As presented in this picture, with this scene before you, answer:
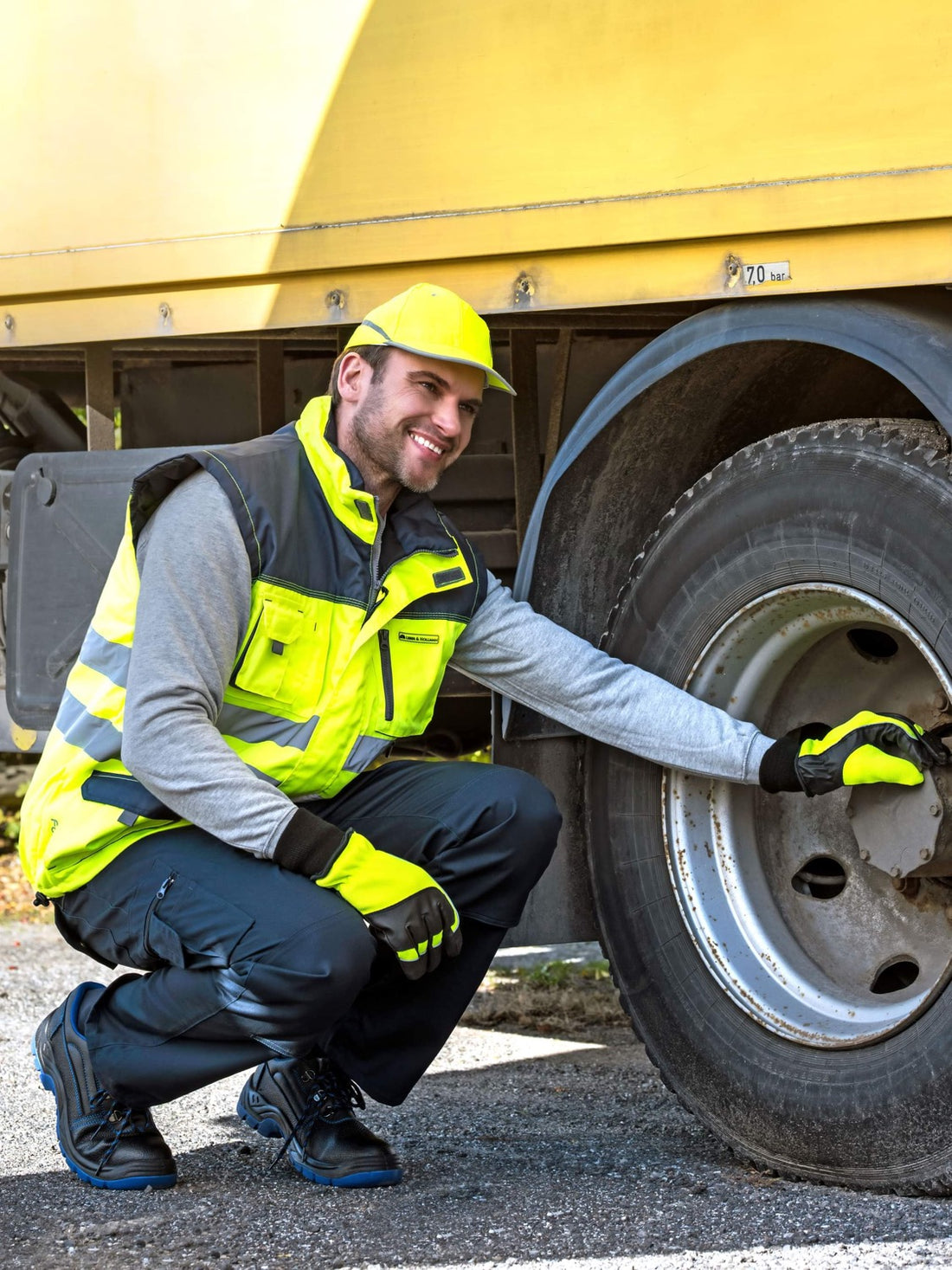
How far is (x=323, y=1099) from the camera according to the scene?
116 inches

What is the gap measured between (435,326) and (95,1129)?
154 centimetres

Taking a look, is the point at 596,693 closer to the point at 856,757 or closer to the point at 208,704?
the point at 856,757

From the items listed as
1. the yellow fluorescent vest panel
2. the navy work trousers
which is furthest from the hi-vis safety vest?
the yellow fluorescent vest panel

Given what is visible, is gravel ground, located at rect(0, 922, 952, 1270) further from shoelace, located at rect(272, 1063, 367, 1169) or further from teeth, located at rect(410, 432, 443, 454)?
teeth, located at rect(410, 432, 443, 454)

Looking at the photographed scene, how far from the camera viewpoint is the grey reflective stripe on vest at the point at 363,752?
2994 millimetres

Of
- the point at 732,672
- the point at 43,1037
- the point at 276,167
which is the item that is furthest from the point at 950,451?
the point at 43,1037

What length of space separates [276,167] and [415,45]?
0.38 metres

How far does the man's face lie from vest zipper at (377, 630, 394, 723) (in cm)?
28

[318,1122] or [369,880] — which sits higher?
[369,880]

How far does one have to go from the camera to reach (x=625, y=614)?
3051mm

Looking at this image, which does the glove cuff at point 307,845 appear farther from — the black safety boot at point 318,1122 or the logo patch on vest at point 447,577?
the logo patch on vest at point 447,577

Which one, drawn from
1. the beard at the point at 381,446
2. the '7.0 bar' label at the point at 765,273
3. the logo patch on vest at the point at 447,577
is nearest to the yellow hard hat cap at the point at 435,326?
the beard at the point at 381,446

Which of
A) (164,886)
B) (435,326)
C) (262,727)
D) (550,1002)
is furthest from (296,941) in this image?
(550,1002)

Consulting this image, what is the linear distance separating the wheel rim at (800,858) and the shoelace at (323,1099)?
0.71 meters
